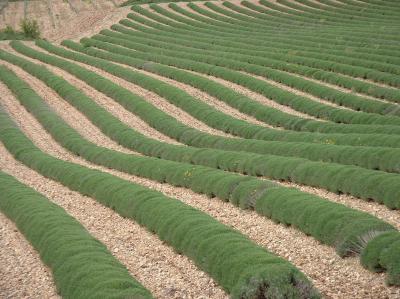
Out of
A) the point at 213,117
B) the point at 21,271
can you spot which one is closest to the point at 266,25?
the point at 213,117

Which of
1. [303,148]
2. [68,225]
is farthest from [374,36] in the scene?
[68,225]

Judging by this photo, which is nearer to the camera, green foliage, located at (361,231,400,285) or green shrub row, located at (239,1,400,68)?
green foliage, located at (361,231,400,285)

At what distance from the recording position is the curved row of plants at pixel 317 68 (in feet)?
121

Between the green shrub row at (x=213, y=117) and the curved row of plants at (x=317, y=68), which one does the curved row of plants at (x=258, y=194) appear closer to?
the green shrub row at (x=213, y=117)

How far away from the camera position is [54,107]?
131 ft

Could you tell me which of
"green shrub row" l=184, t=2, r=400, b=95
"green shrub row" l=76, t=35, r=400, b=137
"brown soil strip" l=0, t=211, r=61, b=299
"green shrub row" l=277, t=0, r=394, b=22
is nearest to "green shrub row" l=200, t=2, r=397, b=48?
"green shrub row" l=277, t=0, r=394, b=22

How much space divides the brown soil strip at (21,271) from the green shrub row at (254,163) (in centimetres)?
594

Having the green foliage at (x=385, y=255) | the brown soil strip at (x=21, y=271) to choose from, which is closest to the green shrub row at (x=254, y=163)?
the green foliage at (x=385, y=255)

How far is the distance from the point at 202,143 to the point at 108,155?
177 inches

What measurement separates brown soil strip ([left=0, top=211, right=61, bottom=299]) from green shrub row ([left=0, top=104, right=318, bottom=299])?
301 centimetres

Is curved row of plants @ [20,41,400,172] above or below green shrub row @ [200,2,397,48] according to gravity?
above

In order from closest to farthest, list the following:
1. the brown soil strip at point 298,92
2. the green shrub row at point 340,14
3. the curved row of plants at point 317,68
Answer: the brown soil strip at point 298,92 → the curved row of plants at point 317,68 → the green shrub row at point 340,14

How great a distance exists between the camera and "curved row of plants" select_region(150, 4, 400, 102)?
121 feet

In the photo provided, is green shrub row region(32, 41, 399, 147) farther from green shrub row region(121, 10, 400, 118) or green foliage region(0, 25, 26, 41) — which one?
green foliage region(0, 25, 26, 41)
